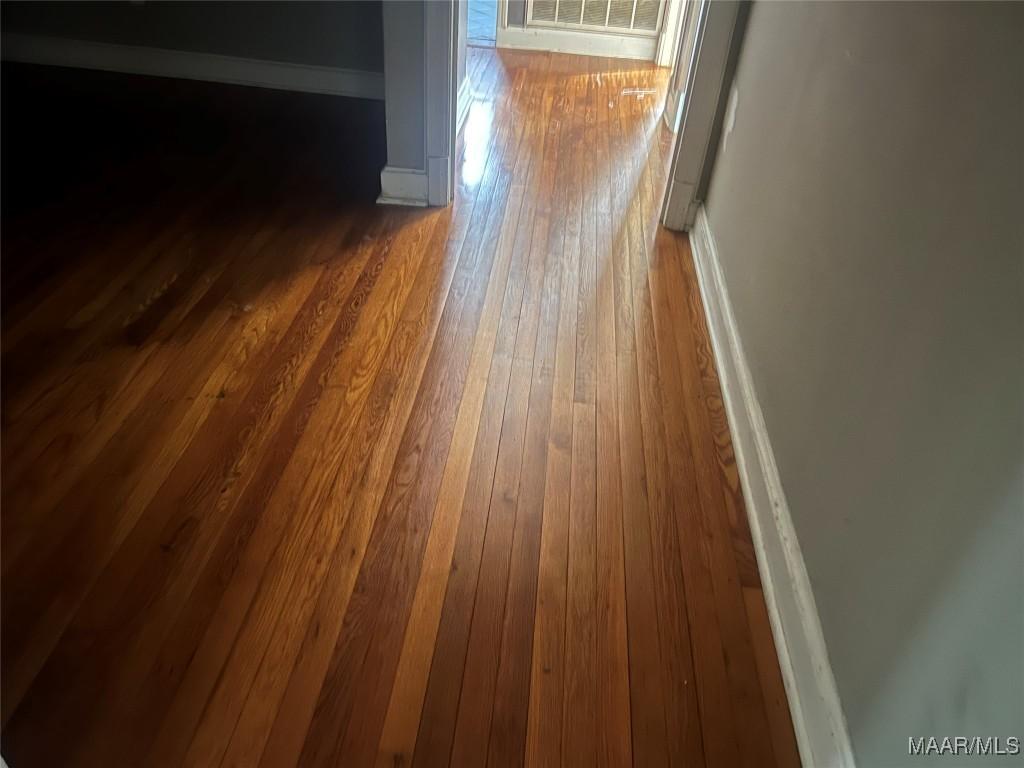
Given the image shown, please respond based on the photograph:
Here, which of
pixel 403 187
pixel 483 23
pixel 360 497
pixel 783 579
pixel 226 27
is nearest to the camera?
pixel 783 579

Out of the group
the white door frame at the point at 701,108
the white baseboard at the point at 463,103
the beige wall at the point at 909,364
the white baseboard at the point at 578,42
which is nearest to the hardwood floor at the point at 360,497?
the white door frame at the point at 701,108

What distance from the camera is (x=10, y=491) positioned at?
1.45m

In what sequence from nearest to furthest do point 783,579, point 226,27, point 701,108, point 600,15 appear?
point 783,579, point 701,108, point 226,27, point 600,15

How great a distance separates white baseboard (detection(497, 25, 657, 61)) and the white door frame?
8.54 feet

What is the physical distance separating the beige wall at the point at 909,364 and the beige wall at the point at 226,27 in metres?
2.50

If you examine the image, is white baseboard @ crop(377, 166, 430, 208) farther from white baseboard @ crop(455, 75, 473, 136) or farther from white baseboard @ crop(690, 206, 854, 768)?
white baseboard @ crop(690, 206, 854, 768)

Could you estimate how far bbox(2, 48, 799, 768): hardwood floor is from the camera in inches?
45.8

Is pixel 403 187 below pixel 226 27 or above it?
below

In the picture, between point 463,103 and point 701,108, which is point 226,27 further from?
point 701,108

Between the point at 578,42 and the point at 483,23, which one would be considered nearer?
the point at 578,42

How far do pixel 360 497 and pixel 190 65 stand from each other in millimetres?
3017

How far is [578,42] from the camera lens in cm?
490

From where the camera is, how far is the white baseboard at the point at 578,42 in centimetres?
484

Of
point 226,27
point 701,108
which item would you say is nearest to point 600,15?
point 226,27
